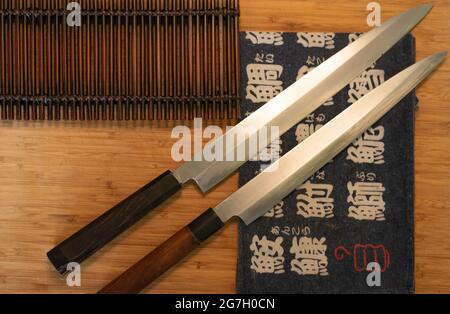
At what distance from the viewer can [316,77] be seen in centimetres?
103

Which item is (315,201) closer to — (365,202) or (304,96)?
(365,202)

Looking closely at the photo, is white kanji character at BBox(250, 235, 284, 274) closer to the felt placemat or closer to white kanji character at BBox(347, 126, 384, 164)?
the felt placemat

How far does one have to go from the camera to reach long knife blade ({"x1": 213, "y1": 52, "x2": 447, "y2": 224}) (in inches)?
39.5

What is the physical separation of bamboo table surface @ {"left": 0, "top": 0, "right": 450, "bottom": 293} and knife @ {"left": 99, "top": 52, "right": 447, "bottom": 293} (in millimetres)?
63

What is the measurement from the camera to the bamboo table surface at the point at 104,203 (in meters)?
1.04

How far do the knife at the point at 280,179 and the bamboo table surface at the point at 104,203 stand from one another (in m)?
0.06

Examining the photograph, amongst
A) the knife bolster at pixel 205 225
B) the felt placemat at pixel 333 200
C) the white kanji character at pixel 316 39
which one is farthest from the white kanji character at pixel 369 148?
the knife bolster at pixel 205 225

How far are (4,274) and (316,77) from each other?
2.92 feet

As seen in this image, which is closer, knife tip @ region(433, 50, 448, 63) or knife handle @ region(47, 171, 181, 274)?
knife handle @ region(47, 171, 181, 274)

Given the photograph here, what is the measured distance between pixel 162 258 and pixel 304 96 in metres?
0.50

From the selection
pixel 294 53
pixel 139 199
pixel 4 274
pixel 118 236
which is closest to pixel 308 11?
pixel 294 53

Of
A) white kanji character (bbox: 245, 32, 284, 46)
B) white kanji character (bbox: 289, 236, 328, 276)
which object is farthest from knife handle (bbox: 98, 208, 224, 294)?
white kanji character (bbox: 245, 32, 284, 46)

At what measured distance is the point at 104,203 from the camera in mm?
1041

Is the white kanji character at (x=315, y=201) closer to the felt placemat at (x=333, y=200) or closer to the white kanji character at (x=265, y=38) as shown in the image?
the felt placemat at (x=333, y=200)
